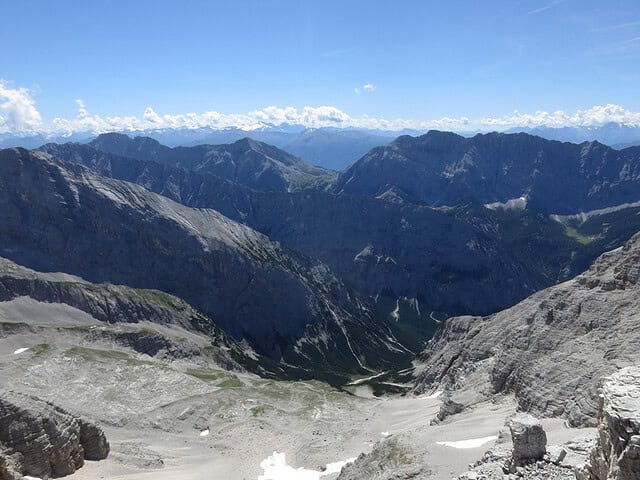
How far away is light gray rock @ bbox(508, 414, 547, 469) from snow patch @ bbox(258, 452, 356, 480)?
140 ft

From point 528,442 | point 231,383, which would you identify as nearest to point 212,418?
point 231,383

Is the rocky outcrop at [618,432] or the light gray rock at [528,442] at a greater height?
the rocky outcrop at [618,432]

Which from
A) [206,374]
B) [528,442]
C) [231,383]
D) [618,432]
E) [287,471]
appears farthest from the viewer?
[206,374]

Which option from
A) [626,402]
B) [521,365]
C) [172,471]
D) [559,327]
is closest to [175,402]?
[172,471]

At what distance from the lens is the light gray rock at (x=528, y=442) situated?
117 ft

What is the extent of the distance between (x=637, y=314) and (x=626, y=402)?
64.0 meters

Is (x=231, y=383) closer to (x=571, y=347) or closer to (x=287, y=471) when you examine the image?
(x=287, y=471)

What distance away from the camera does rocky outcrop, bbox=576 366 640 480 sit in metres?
21.3

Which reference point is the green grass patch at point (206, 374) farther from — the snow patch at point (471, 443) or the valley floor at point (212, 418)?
the snow patch at point (471, 443)

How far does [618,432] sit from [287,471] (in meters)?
62.6

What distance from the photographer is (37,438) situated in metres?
58.2

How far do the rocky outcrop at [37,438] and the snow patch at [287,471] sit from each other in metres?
25.2

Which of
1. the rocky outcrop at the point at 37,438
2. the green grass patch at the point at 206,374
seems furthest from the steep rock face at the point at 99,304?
the rocky outcrop at the point at 37,438

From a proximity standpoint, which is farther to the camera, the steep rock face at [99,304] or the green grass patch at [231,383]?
the steep rock face at [99,304]
